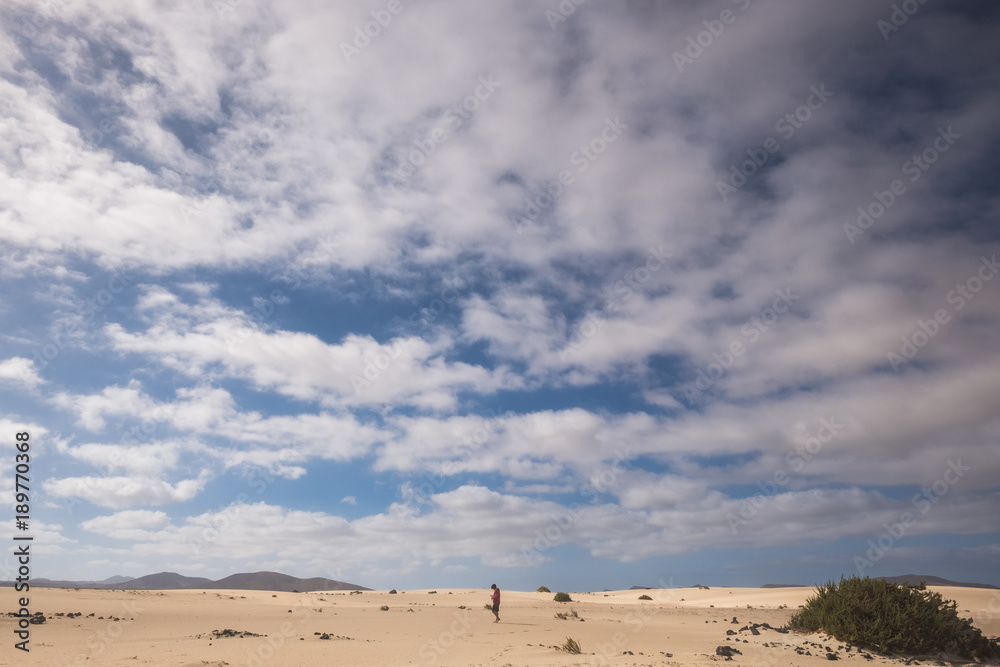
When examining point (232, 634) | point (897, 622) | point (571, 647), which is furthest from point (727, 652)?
point (232, 634)

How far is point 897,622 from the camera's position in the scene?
16172 millimetres

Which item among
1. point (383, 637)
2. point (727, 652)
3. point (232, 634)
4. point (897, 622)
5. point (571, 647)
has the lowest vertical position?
point (383, 637)

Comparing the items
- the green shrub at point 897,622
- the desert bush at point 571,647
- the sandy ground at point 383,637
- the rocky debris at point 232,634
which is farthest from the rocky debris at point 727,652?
the rocky debris at point 232,634

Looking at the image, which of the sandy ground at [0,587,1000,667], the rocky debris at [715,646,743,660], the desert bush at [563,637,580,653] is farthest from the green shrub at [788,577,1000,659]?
the desert bush at [563,637,580,653]

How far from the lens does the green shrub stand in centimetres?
1611

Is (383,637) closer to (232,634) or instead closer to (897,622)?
(232,634)

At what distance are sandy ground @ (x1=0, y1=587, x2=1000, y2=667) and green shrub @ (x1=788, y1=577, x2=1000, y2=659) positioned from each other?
0.85 metres

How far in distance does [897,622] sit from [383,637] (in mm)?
17012

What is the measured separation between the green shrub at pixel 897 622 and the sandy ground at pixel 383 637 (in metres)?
0.85

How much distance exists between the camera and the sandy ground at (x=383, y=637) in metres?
15.3

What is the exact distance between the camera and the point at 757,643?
17219 mm

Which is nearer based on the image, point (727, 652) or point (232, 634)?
point (727, 652)

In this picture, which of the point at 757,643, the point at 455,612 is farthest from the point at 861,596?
the point at 455,612

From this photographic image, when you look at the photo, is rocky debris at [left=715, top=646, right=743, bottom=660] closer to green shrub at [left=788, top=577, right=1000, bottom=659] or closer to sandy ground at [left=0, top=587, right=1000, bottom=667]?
sandy ground at [left=0, top=587, right=1000, bottom=667]
